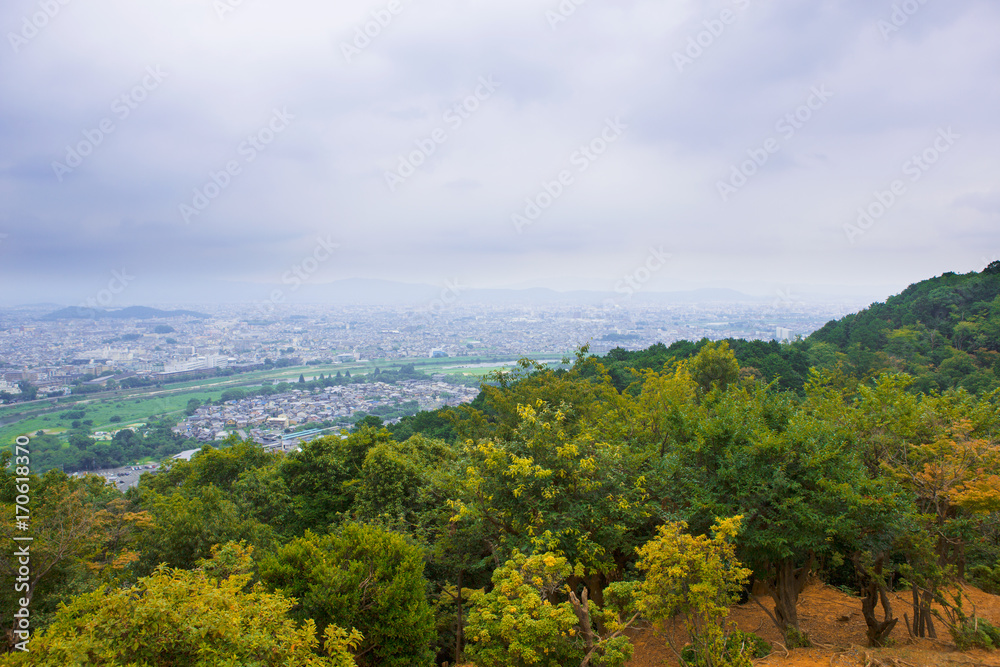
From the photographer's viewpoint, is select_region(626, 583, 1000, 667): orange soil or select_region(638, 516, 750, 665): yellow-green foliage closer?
select_region(638, 516, 750, 665): yellow-green foliage

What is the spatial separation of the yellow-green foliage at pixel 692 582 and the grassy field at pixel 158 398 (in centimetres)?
1213

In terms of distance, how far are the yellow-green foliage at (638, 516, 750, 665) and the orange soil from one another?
1271 mm

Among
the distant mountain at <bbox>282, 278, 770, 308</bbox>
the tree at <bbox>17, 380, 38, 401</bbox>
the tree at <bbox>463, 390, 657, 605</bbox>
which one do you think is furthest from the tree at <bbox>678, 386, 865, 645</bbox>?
the distant mountain at <bbox>282, 278, 770, 308</bbox>

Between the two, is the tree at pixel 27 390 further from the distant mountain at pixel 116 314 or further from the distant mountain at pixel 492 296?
the distant mountain at pixel 492 296

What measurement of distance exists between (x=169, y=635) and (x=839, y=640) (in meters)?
10.1

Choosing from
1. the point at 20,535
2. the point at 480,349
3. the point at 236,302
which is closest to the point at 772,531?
the point at 20,535

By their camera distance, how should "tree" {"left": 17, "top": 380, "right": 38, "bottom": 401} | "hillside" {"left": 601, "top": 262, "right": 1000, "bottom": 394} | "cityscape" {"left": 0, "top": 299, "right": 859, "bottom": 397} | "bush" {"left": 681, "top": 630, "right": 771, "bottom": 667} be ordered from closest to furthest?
1. "bush" {"left": 681, "top": 630, "right": 771, "bottom": 667}
2. "hillside" {"left": 601, "top": 262, "right": 1000, "bottom": 394}
3. "tree" {"left": 17, "top": 380, "right": 38, "bottom": 401}
4. "cityscape" {"left": 0, "top": 299, "right": 859, "bottom": 397}

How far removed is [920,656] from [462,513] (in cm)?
685

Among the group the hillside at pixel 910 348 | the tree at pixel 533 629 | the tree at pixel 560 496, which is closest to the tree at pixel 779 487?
the tree at pixel 560 496

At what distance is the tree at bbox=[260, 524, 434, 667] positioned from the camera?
7.87m

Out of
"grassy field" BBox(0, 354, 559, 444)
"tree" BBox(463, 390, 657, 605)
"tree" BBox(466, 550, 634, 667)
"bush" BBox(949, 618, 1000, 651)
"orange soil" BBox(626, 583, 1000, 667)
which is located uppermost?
"tree" BBox(463, 390, 657, 605)

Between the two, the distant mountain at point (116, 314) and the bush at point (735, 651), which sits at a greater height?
the distant mountain at point (116, 314)

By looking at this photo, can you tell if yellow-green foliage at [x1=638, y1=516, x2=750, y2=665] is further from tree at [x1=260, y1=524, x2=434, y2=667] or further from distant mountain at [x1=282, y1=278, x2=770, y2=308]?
distant mountain at [x1=282, y1=278, x2=770, y2=308]

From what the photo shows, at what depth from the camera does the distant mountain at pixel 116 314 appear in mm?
78750
